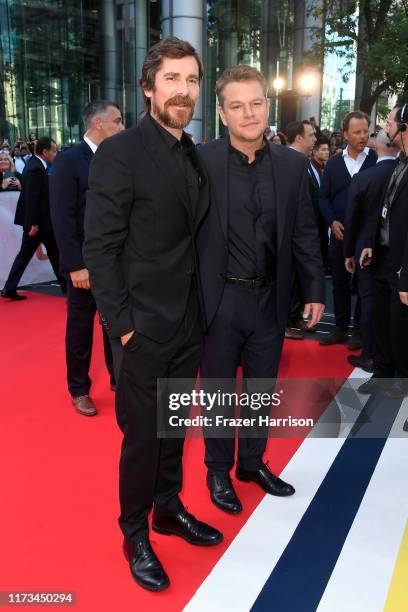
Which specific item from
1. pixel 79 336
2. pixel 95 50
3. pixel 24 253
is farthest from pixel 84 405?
pixel 95 50

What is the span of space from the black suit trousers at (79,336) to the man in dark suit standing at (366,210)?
6.69ft

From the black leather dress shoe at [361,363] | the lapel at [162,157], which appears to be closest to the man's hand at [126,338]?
the lapel at [162,157]

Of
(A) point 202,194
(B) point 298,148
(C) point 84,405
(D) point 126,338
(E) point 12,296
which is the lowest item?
(E) point 12,296

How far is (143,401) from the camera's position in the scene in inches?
86.8

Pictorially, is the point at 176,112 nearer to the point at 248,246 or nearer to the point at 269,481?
the point at 248,246

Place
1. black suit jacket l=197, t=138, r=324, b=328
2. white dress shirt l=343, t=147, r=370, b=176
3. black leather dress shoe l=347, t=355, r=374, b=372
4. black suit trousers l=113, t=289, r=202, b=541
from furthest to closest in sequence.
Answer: white dress shirt l=343, t=147, r=370, b=176
black leather dress shoe l=347, t=355, r=374, b=372
black suit jacket l=197, t=138, r=324, b=328
black suit trousers l=113, t=289, r=202, b=541

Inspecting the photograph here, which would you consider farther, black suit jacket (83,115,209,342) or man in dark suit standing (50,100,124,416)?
man in dark suit standing (50,100,124,416)

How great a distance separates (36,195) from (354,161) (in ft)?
11.8

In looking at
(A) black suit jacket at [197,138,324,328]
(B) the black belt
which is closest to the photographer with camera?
(A) black suit jacket at [197,138,324,328]

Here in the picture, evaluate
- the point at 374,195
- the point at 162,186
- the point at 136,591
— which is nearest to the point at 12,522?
the point at 136,591

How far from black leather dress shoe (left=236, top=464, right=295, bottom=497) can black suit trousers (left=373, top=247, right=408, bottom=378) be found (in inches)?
52.0

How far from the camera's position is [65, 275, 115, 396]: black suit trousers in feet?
12.9

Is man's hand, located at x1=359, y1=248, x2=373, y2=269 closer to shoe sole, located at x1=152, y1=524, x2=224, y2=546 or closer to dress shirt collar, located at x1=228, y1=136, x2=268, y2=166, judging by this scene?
dress shirt collar, located at x1=228, y1=136, x2=268, y2=166

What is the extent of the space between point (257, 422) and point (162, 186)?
4.59 ft
